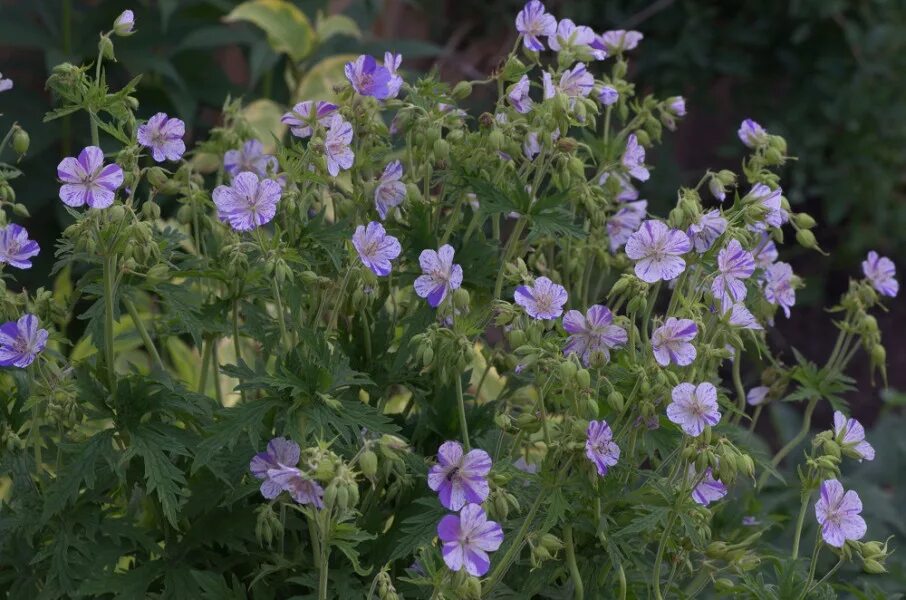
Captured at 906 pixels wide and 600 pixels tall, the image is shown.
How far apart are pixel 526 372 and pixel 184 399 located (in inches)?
11.5

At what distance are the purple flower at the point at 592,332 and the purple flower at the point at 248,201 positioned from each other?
9.9 inches

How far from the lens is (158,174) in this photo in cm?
104

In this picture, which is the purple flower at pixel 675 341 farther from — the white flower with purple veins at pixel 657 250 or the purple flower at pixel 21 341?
the purple flower at pixel 21 341

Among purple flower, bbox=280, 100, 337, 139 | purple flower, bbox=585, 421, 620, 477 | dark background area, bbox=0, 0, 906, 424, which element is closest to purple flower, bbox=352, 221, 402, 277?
purple flower, bbox=280, 100, 337, 139

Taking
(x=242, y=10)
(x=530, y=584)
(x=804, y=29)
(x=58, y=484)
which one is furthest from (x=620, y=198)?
(x=804, y=29)

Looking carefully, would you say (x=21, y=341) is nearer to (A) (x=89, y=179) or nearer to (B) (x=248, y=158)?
(A) (x=89, y=179)

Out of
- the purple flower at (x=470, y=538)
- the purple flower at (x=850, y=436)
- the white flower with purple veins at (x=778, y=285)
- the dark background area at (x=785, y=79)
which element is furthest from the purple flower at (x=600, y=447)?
the dark background area at (x=785, y=79)

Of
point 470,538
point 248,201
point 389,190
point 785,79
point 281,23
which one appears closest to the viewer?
point 470,538

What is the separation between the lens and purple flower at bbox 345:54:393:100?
107cm

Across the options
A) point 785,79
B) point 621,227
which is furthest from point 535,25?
point 785,79

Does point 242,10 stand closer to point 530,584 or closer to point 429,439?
point 429,439

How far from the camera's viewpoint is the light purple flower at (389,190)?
1.10m

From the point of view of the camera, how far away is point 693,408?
3.08ft

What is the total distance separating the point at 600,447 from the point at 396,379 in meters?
0.23
